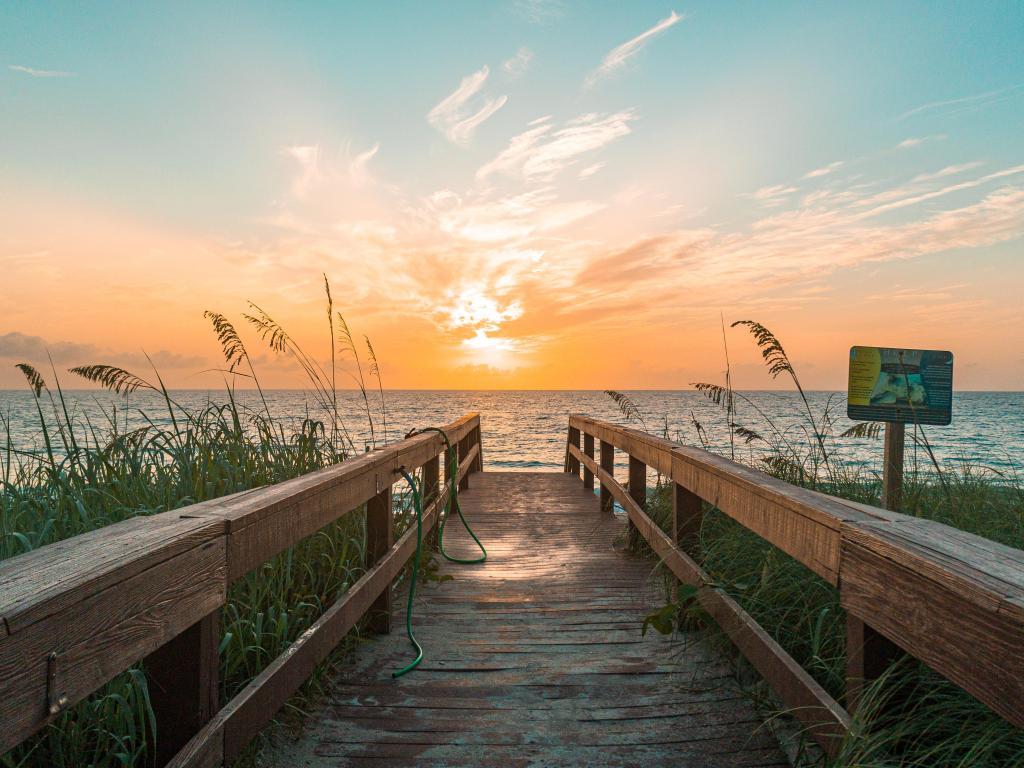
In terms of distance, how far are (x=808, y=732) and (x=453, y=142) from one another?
34.9ft

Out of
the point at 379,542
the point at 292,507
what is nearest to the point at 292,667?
the point at 292,507

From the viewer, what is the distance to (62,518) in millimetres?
2576

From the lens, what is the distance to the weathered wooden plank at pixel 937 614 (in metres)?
0.97

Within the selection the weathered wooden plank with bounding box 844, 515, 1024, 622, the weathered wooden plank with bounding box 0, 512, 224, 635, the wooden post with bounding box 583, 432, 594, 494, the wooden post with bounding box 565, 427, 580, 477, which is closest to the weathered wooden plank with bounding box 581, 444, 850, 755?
the weathered wooden plank with bounding box 844, 515, 1024, 622

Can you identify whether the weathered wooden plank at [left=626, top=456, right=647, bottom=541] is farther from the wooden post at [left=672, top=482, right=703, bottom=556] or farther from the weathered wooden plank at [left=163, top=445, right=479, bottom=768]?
the weathered wooden plank at [left=163, top=445, right=479, bottom=768]

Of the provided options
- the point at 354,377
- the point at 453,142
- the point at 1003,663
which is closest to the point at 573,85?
the point at 453,142

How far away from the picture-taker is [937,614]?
46.0 inches

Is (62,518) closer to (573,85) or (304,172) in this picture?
(304,172)

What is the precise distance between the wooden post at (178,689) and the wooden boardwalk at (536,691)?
656 mm

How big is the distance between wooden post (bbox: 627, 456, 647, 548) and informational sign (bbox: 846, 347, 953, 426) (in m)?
1.65

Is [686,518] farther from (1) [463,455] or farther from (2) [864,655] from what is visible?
(1) [463,455]

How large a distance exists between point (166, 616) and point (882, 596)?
1579mm

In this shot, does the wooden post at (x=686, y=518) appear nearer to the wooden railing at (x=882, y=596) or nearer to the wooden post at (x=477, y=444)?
the wooden railing at (x=882, y=596)

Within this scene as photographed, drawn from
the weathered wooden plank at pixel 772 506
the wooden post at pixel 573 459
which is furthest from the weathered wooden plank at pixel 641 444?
the wooden post at pixel 573 459
